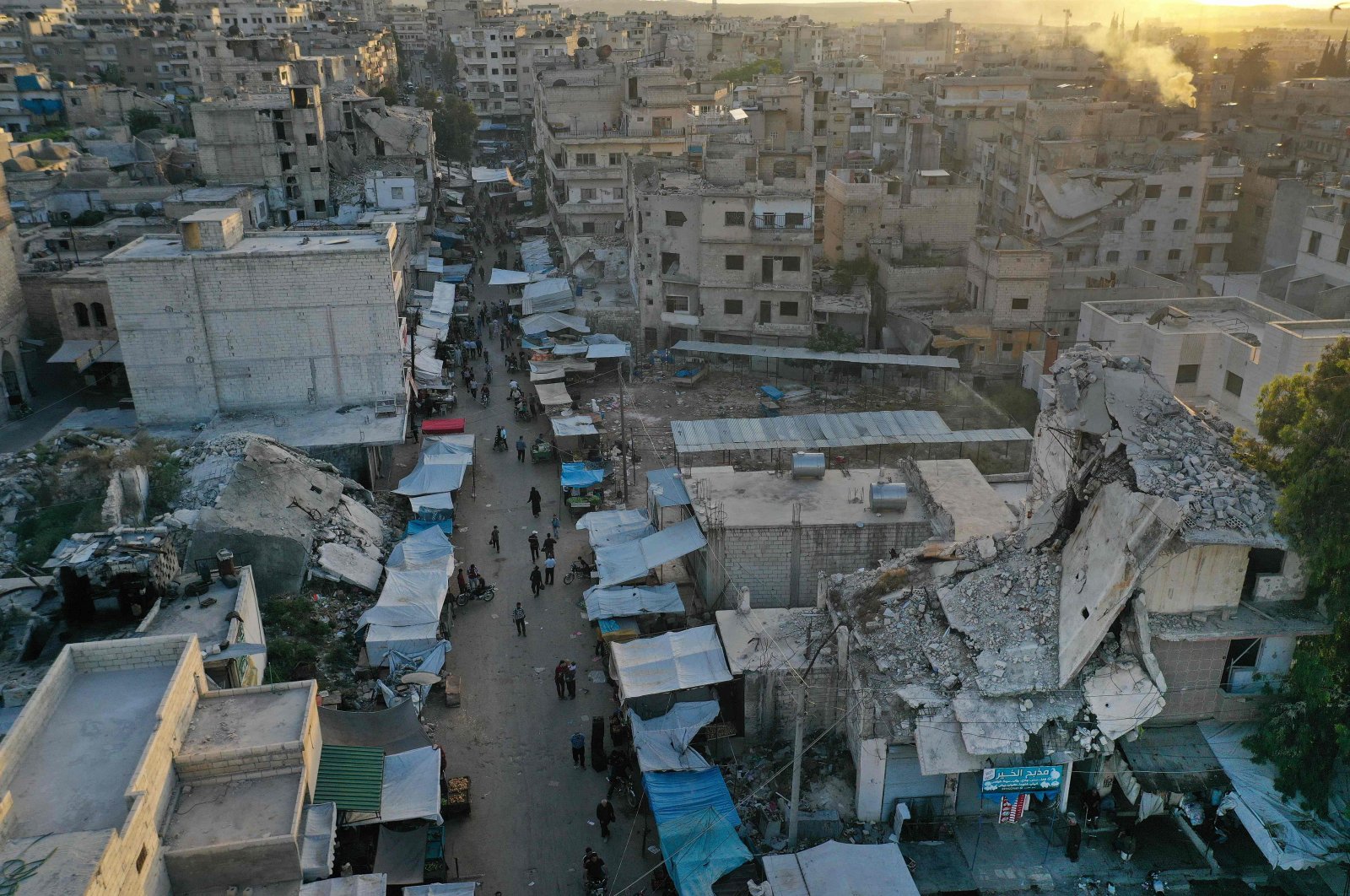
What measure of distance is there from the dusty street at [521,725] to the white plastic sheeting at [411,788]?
3.95 feet

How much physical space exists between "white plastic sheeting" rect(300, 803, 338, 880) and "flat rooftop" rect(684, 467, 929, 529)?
8.83 metres

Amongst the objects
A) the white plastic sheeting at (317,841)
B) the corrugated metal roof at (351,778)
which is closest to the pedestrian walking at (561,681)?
the corrugated metal roof at (351,778)

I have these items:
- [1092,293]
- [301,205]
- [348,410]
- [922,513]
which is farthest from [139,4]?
[922,513]

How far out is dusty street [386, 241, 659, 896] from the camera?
15375 millimetres

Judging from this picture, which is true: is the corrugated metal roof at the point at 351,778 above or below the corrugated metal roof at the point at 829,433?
below

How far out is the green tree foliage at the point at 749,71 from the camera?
7575 centimetres

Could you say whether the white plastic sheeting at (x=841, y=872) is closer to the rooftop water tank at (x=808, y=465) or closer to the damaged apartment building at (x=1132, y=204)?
the rooftop water tank at (x=808, y=465)

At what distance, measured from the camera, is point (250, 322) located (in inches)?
1062

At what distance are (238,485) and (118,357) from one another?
1380 cm

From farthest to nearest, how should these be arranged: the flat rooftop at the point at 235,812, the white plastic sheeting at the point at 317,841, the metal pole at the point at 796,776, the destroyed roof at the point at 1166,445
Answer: the destroyed roof at the point at 1166,445, the metal pole at the point at 796,776, the white plastic sheeting at the point at 317,841, the flat rooftop at the point at 235,812

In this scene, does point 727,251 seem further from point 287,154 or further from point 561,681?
point 287,154

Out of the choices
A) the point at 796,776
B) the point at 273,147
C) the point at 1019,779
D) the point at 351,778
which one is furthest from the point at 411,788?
the point at 273,147

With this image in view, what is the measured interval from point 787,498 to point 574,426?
959 cm

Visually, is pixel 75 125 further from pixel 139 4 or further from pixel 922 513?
pixel 922 513
